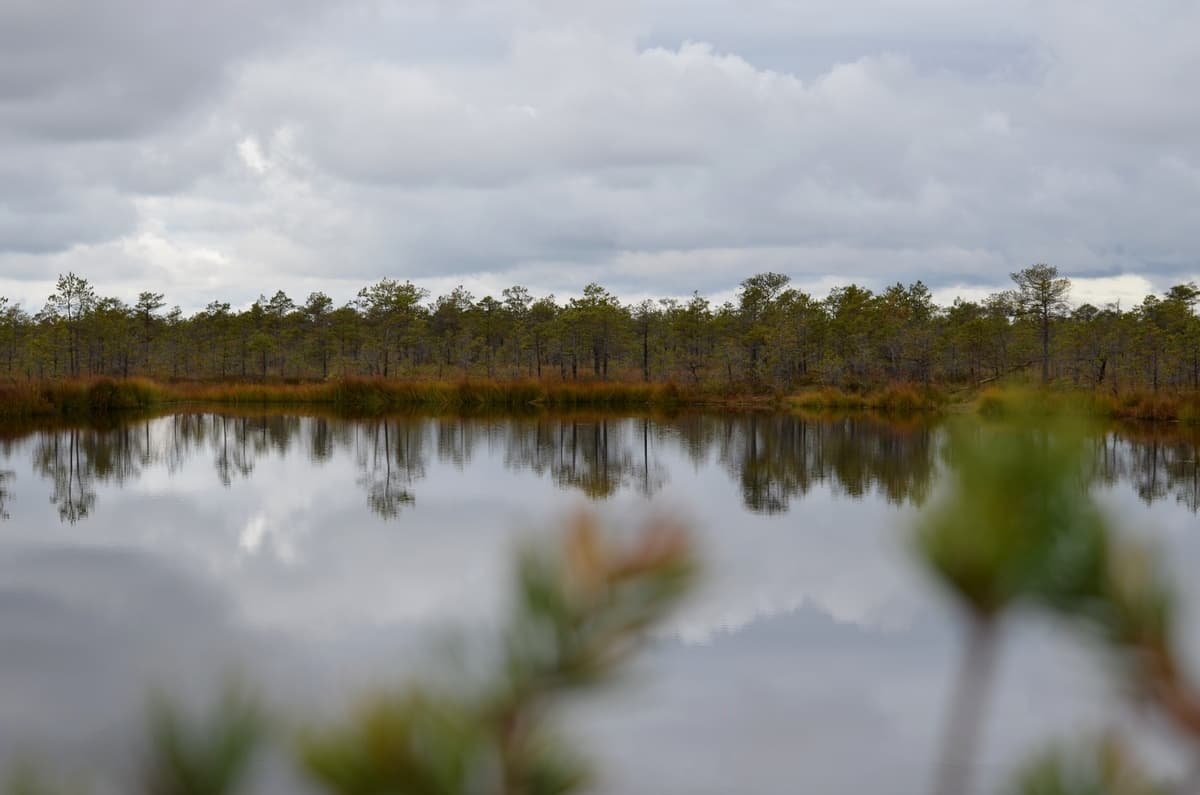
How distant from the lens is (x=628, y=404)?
124 feet

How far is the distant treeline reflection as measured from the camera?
14.2 m

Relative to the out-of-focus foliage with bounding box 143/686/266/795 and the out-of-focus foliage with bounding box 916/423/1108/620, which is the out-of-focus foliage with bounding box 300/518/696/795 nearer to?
the out-of-focus foliage with bounding box 143/686/266/795

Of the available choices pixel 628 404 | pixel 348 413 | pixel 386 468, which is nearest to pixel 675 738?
pixel 386 468

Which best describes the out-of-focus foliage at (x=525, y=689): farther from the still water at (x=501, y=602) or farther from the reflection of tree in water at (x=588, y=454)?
the reflection of tree in water at (x=588, y=454)

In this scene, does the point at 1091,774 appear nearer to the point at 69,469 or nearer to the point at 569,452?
the point at 69,469

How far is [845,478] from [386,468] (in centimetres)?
804

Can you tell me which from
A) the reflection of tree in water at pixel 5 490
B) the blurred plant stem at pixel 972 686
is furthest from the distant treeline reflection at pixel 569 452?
the blurred plant stem at pixel 972 686

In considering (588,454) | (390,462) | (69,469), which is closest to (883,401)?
(588,454)

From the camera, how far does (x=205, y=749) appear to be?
984 mm

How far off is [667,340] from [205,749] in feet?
209

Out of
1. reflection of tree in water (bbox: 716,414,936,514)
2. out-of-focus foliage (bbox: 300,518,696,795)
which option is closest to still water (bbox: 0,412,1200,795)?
out-of-focus foliage (bbox: 300,518,696,795)

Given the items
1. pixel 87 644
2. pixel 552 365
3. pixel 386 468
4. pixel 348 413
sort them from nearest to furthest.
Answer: pixel 87 644 → pixel 386 468 → pixel 348 413 → pixel 552 365

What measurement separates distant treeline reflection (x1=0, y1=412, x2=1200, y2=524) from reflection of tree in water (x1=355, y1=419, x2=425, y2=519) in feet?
0.11

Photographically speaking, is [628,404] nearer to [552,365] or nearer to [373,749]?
[552,365]
